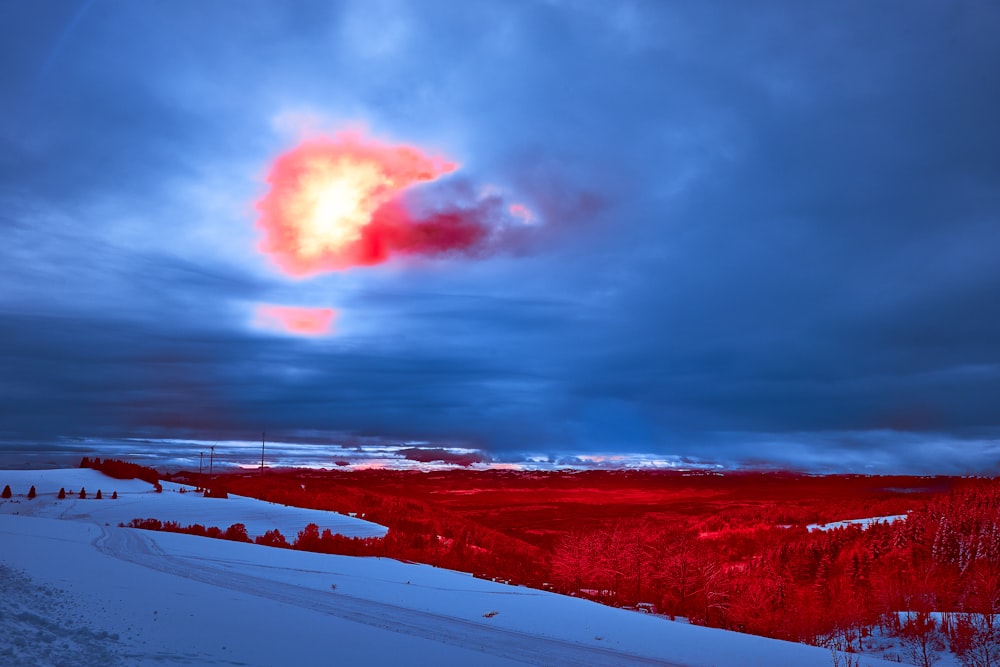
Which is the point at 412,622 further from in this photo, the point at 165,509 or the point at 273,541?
the point at 165,509

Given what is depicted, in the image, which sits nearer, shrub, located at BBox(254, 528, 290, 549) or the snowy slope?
shrub, located at BBox(254, 528, 290, 549)

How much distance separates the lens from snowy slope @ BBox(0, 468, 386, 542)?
122 ft

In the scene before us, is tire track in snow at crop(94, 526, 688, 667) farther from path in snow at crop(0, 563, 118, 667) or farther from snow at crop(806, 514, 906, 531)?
snow at crop(806, 514, 906, 531)

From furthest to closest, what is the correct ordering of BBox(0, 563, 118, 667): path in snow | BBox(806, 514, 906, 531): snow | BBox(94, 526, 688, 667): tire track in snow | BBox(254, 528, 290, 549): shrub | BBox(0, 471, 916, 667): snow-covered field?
BBox(806, 514, 906, 531): snow
BBox(254, 528, 290, 549): shrub
BBox(94, 526, 688, 667): tire track in snow
BBox(0, 471, 916, 667): snow-covered field
BBox(0, 563, 118, 667): path in snow

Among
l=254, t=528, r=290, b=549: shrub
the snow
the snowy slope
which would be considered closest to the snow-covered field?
l=254, t=528, r=290, b=549: shrub

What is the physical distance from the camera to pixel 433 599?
60.9ft

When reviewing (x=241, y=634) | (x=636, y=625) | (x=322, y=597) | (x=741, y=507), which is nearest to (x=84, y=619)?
(x=241, y=634)

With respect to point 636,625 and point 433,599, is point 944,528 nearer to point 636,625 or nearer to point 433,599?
point 636,625

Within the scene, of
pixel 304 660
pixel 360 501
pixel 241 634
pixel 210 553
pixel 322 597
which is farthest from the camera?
pixel 360 501

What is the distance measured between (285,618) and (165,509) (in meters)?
31.8

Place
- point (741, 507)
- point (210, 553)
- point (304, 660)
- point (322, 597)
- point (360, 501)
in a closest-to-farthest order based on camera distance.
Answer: point (304, 660)
point (322, 597)
point (210, 553)
point (360, 501)
point (741, 507)

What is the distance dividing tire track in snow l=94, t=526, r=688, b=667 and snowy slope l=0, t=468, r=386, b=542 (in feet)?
56.7

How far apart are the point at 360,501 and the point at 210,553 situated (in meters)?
44.7

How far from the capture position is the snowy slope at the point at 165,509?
37156 mm
